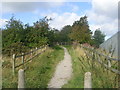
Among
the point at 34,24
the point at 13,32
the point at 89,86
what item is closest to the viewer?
the point at 89,86

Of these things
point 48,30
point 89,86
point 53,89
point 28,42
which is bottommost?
point 53,89

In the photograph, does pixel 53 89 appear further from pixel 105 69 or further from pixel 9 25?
pixel 9 25

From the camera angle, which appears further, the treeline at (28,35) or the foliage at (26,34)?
the foliage at (26,34)

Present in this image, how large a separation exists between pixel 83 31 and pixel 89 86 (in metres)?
28.7

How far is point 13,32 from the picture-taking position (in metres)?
→ 25.5

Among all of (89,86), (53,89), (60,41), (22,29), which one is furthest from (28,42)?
(60,41)

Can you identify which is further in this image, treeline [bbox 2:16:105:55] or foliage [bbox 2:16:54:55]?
foliage [bbox 2:16:54:55]

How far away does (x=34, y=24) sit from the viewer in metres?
31.7

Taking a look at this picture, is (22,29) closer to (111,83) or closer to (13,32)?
(13,32)

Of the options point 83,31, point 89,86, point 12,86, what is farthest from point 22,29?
point 89,86

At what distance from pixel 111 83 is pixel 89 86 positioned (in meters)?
2.54

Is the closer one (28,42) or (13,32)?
(13,32)

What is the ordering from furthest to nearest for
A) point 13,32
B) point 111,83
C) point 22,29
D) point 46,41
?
1. point 46,41
2. point 22,29
3. point 13,32
4. point 111,83

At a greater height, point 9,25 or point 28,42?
point 9,25
